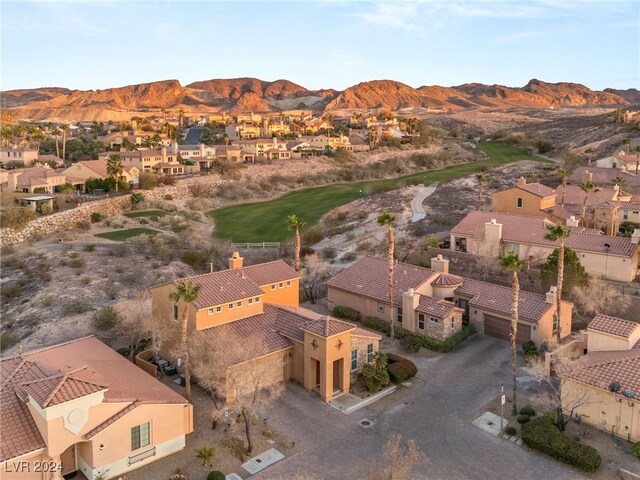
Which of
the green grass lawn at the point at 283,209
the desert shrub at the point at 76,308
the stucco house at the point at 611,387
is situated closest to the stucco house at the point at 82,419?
the desert shrub at the point at 76,308

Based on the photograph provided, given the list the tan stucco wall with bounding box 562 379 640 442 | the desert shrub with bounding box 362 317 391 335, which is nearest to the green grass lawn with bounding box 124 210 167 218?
the desert shrub with bounding box 362 317 391 335

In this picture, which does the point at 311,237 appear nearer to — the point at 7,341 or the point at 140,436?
the point at 7,341

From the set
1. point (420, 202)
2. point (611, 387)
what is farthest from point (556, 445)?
point (420, 202)

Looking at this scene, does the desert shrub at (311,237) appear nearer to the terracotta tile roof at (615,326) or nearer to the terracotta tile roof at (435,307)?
the terracotta tile roof at (435,307)

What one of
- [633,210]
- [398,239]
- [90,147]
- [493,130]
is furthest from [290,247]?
[493,130]

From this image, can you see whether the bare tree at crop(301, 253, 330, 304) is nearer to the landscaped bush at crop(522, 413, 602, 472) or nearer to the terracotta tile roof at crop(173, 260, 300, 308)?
the terracotta tile roof at crop(173, 260, 300, 308)
